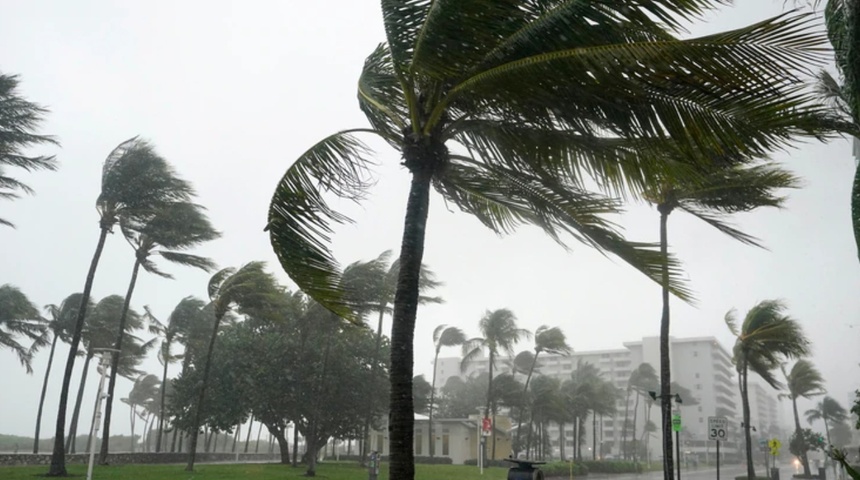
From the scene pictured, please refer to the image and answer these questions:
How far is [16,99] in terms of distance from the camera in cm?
2420

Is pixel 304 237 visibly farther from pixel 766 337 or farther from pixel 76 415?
pixel 76 415

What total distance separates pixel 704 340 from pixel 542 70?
135 metres

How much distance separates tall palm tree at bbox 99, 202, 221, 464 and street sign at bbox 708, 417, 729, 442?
2269 centimetres

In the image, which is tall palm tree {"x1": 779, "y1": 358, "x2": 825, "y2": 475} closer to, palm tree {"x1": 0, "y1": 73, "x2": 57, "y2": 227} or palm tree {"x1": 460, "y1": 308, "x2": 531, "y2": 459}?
palm tree {"x1": 460, "y1": 308, "x2": 531, "y2": 459}

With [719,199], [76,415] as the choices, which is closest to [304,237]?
[719,199]

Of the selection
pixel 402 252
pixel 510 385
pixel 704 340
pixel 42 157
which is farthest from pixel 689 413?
pixel 402 252

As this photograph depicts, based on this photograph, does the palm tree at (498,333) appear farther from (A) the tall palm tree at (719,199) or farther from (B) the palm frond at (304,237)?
(B) the palm frond at (304,237)

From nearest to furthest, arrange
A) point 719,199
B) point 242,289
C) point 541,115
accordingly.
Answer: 1. point 541,115
2. point 719,199
3. point 242,289

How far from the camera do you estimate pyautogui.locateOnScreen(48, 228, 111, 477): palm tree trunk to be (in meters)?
22.3

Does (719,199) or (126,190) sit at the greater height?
(126,190)

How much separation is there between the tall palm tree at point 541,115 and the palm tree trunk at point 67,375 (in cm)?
1997

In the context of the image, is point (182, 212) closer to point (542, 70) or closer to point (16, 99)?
point (16, 99)

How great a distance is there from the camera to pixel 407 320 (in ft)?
21.4

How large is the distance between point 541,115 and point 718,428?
17.7 m
